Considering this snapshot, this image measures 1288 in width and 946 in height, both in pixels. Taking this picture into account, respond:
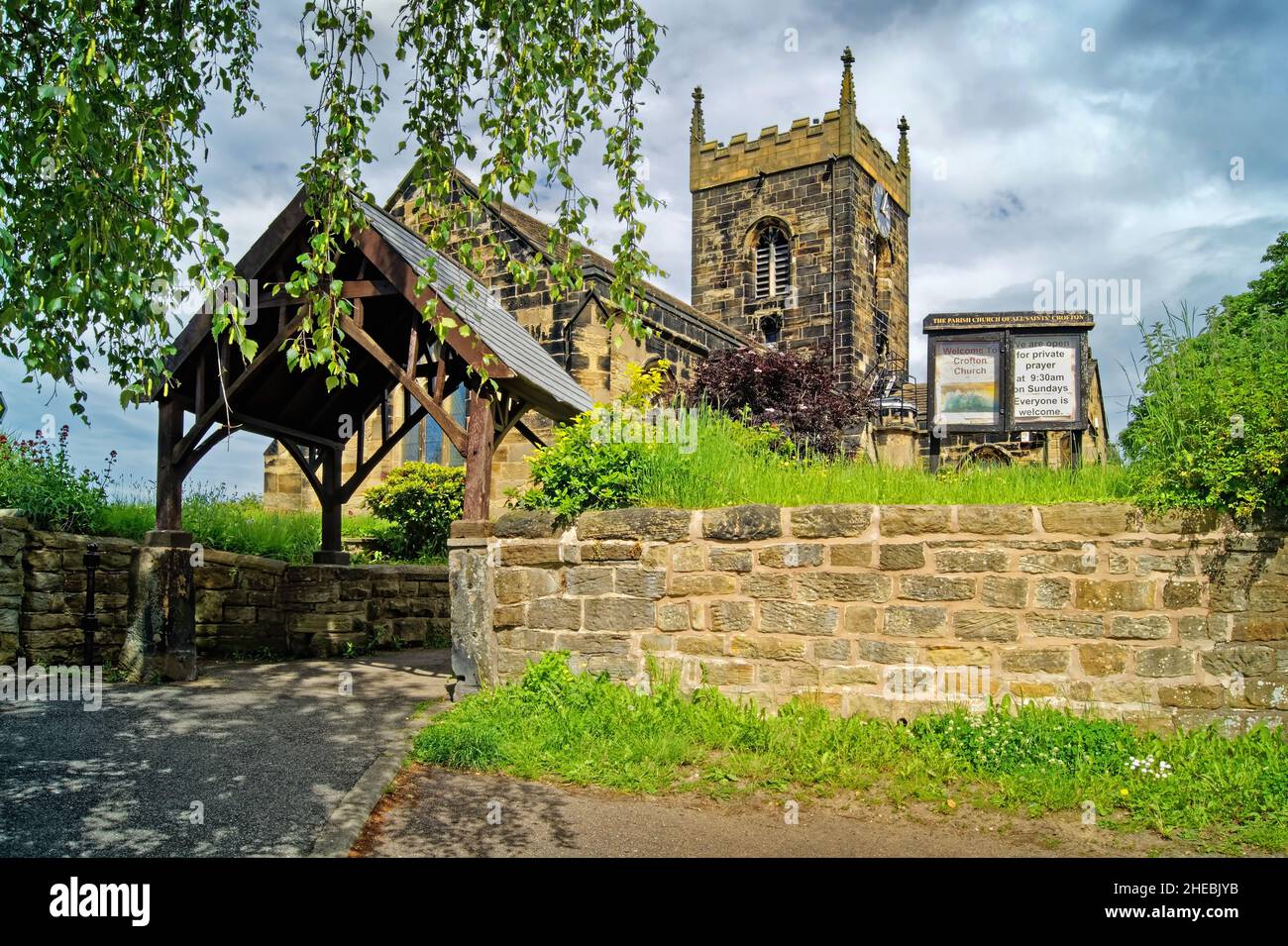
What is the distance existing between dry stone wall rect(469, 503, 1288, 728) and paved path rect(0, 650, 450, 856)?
1951mm

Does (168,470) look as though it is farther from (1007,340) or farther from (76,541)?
(1007,340)

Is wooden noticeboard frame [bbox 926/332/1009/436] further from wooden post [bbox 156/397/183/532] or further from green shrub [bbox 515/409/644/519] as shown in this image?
wooden post [bbox 156/397/183/532]

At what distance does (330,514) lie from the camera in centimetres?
1211

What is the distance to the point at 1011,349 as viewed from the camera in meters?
11.3

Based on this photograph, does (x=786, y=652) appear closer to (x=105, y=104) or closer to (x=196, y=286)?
(x=196, y=286)

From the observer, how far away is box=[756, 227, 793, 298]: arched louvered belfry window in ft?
97.1

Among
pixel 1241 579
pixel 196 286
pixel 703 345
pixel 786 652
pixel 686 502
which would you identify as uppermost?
pixel 703 345

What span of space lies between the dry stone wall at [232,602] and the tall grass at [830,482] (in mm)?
5602

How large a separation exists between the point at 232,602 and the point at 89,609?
168 centimetres

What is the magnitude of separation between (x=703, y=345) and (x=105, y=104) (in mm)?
15082

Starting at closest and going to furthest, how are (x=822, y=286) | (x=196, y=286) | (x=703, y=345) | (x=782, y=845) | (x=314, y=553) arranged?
(x=196, y=286) < (x=782, y=845) < (x=314, y=553) < (x=703, y=345) < (x=822, y=286)

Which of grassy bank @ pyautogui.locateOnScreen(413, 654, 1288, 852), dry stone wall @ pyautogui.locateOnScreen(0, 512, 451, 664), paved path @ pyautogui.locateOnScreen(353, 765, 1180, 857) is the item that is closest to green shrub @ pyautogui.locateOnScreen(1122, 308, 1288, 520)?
grassy bank @ pyautogui.locateOnScreen(413, 654, 1288, 852)

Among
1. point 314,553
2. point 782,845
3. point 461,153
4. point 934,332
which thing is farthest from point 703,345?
point 782,845

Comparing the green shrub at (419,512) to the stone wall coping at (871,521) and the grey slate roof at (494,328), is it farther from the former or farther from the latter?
the stone wall coping at (871,521)
